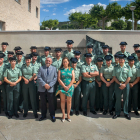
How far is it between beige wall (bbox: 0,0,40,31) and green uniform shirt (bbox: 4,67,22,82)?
871cm

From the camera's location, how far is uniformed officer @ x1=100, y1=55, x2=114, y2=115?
4.63 m

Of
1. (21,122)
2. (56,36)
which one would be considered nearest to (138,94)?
(21,122)

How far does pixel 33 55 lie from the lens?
4992 mm

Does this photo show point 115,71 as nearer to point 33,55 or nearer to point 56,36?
point 33,55

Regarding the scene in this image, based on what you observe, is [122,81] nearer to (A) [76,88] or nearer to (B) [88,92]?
(B) [88,92]

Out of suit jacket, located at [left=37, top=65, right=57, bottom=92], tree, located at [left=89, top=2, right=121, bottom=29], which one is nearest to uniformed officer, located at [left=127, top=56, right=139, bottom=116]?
suit jacket, located at [left=37, top=65, right=57, bottom=92]

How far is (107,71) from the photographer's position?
4.63 m

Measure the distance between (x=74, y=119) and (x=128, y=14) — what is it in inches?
1001

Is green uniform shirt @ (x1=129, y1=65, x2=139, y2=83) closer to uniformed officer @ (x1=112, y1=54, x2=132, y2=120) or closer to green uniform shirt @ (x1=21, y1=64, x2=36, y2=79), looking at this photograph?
uniformed officer @ (x1=112, y1=54, x2=132, y2=120)

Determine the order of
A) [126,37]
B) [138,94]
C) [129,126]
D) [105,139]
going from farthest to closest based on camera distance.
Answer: [126,37] → [138,94] → [129,126] → [105,139]

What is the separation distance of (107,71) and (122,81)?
499 millimetres

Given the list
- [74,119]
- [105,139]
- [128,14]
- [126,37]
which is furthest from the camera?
[128,14]

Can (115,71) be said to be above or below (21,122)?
→ above

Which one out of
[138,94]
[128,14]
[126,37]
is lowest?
[138,94]
